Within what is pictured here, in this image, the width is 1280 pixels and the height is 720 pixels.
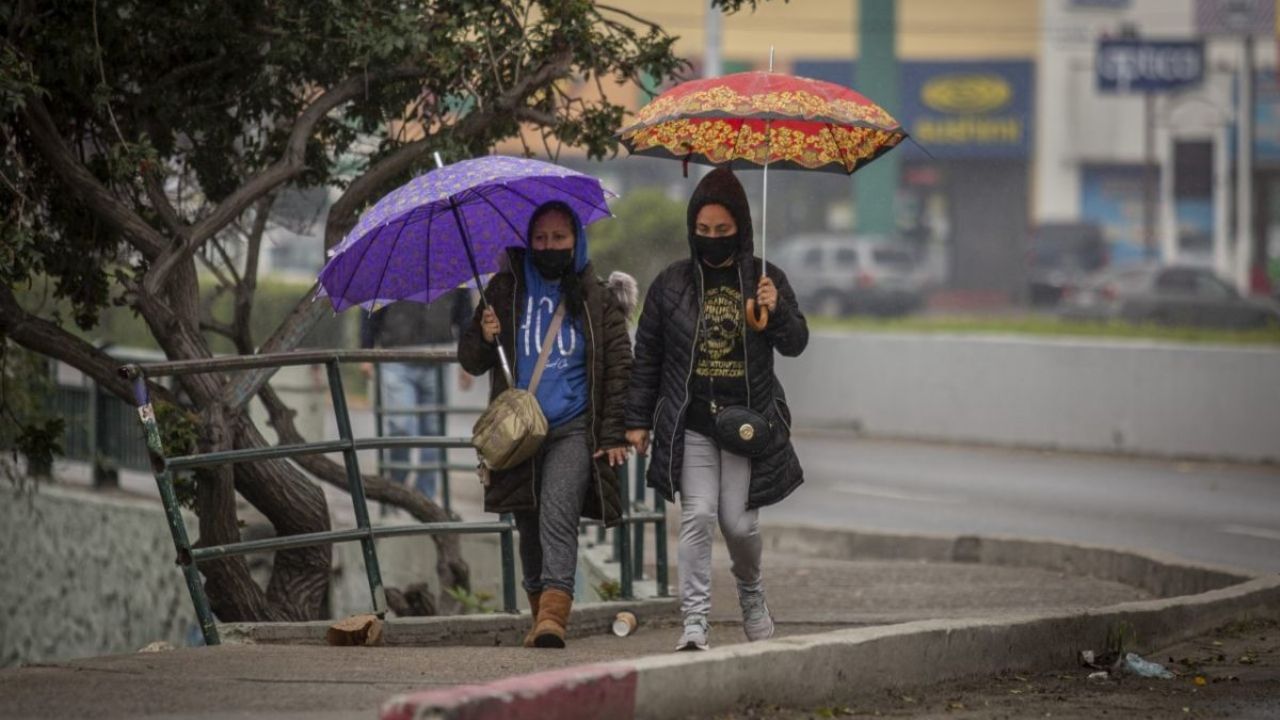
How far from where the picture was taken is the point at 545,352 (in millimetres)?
7492

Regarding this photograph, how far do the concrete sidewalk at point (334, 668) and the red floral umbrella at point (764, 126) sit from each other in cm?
164

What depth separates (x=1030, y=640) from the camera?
7305 millimetres

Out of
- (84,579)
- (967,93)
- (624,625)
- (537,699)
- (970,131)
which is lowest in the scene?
(84,579)

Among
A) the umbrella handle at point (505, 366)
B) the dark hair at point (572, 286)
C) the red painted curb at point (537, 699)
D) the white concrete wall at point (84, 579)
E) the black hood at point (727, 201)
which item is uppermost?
the black hood at point (727, 201)

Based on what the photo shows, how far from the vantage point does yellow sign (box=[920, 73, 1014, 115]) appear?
51875mm

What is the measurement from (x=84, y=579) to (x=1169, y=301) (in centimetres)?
2399

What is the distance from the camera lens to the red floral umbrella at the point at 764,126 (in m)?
7.23

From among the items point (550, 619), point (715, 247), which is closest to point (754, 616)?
point (550, 619)

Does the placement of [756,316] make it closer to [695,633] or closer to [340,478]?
[695,633]

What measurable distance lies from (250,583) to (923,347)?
482 inches

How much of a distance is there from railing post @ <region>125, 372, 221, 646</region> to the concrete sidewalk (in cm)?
24

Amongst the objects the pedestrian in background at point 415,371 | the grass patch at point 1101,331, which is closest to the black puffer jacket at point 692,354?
the pedestrian in background at point 415,371

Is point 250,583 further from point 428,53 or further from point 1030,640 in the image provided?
point 1030,640

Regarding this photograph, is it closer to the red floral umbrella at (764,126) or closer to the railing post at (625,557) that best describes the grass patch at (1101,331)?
the railing post at (625,557)
